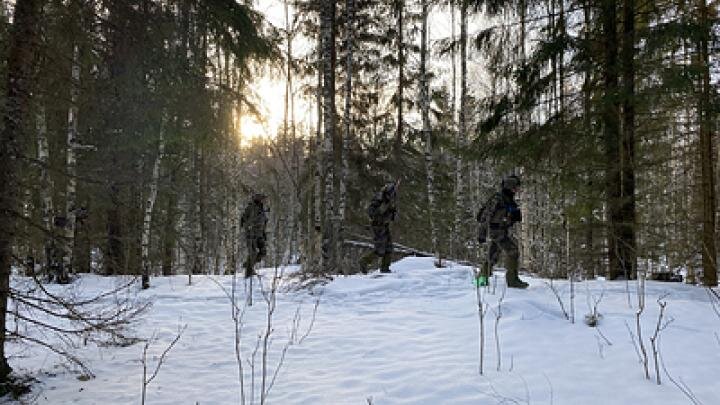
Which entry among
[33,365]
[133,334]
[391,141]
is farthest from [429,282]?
[391,141]

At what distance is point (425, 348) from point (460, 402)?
1320mm

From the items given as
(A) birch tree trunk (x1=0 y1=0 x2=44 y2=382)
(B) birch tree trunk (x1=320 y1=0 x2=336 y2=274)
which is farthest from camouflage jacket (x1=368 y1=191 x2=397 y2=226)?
(A) birch tree trunk (x1=0 y1=0 x2=44 y2=382)

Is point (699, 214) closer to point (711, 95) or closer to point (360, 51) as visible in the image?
point (711, 95)

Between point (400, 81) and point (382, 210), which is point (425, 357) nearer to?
point (382, 210)

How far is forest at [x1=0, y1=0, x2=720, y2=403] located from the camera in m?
3.80

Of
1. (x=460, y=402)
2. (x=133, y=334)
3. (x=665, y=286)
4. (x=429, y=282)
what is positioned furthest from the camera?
(x=429, y=282)

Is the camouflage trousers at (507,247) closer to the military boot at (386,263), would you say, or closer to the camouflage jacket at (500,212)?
the camouflage jacket at (500,212)

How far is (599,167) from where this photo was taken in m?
7.77

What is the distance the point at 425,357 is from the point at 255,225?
697 centimetres

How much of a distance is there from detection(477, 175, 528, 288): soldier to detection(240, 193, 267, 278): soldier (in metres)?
5.19

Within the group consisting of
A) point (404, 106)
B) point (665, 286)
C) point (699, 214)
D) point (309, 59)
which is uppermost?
point (309, 59)

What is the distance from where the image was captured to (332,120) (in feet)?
32.8

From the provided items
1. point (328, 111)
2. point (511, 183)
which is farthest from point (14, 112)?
point (328, 111)

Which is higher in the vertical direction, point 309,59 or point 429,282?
point 309,59
